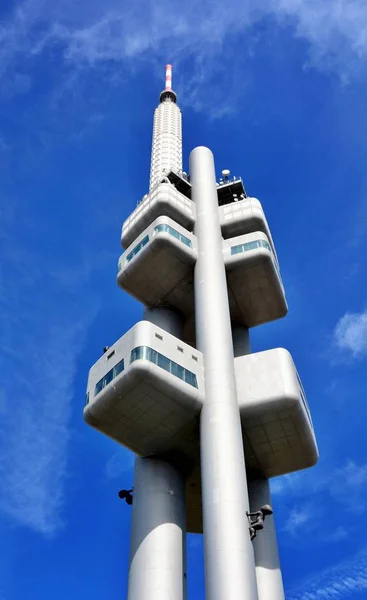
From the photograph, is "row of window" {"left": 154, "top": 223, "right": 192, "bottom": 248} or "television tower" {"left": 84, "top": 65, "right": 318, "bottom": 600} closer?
"television tower" {"left": 84, "top": 65, "right": 318, "bottom": 600}

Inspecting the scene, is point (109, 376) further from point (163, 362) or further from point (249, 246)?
point (249, 246)

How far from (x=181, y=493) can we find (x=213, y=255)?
17983 millimetres

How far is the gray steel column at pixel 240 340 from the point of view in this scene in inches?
1903

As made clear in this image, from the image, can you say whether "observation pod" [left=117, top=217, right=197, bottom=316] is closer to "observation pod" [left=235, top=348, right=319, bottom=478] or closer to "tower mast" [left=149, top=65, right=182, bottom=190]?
"observation pod" [left=235, top=348, right=319, bottom=478]

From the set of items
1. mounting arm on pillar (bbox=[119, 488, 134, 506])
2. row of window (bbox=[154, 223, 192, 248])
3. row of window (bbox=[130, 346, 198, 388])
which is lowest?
mounting arm on pillar (bbox=[119, 488, 134, 506])

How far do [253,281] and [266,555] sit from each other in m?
20.5

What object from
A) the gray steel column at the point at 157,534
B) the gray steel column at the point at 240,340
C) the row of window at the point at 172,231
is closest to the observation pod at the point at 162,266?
the row of window at the point at 172,231

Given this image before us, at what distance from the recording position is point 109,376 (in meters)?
38.1

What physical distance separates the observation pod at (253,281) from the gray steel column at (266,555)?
48.2ft

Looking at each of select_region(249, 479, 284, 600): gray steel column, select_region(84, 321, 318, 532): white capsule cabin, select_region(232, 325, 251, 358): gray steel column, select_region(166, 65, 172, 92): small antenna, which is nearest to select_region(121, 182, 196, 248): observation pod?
select_region(232, 325, 251, 358): gray steel column

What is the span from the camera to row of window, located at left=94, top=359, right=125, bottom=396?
37.3 meters

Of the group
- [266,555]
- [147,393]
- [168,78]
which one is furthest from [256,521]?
[168,78]

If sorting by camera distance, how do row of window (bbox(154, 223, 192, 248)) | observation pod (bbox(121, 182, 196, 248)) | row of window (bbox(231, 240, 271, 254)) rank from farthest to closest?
1. observation pod (bbox(121, 182, 196, 248))
2. row of window (bbox(231, 240, 271, 254))
3. row of window (bbox(154, 223, 192, 248))

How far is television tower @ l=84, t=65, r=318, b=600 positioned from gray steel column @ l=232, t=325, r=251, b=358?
0.52ft
